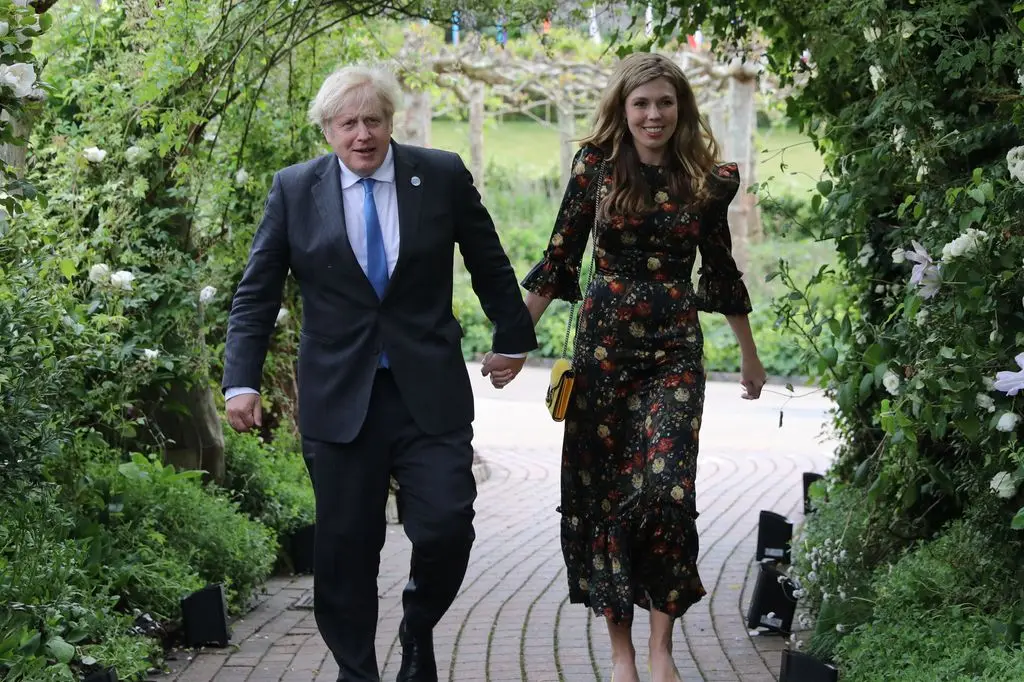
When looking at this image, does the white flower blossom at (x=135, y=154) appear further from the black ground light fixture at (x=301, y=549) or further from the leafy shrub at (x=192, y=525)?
the black ground light fixture at (x=301, y=549)

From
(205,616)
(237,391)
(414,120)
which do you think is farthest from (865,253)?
(414,120)

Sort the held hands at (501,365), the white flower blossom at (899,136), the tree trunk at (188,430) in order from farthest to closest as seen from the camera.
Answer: the tree trunk at (188,430) → the white flower blossom at (899,136) → the held hands at (501,365)

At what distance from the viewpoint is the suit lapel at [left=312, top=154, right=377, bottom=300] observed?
4.28 meters

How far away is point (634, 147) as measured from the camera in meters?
4.76

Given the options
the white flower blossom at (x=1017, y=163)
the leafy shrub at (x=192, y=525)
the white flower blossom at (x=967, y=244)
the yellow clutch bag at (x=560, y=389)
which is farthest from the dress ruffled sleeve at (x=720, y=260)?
the leafy shrub at (x=192, y=525)

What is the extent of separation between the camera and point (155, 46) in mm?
6223

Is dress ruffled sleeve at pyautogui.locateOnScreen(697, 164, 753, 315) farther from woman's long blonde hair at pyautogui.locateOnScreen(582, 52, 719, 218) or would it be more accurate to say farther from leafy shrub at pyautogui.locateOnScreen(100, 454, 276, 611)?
leafy shrub at pyautogui.locateOnScreen(100, 454, 276, 611)

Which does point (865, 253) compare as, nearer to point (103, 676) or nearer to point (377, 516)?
point (377, 516)

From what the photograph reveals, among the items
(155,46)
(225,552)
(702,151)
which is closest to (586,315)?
(702,151)

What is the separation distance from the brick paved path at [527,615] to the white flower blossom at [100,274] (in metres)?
1.50

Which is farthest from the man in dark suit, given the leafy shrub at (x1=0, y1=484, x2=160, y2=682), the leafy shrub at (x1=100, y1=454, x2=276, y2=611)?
the leafy shrub at (x1=100, y1=454, x2=276, y2=611)

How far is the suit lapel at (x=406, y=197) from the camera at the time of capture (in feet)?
14.1

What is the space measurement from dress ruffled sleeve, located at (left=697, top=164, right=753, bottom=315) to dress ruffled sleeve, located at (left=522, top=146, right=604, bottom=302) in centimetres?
38

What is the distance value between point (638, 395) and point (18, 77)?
6.89 ft
